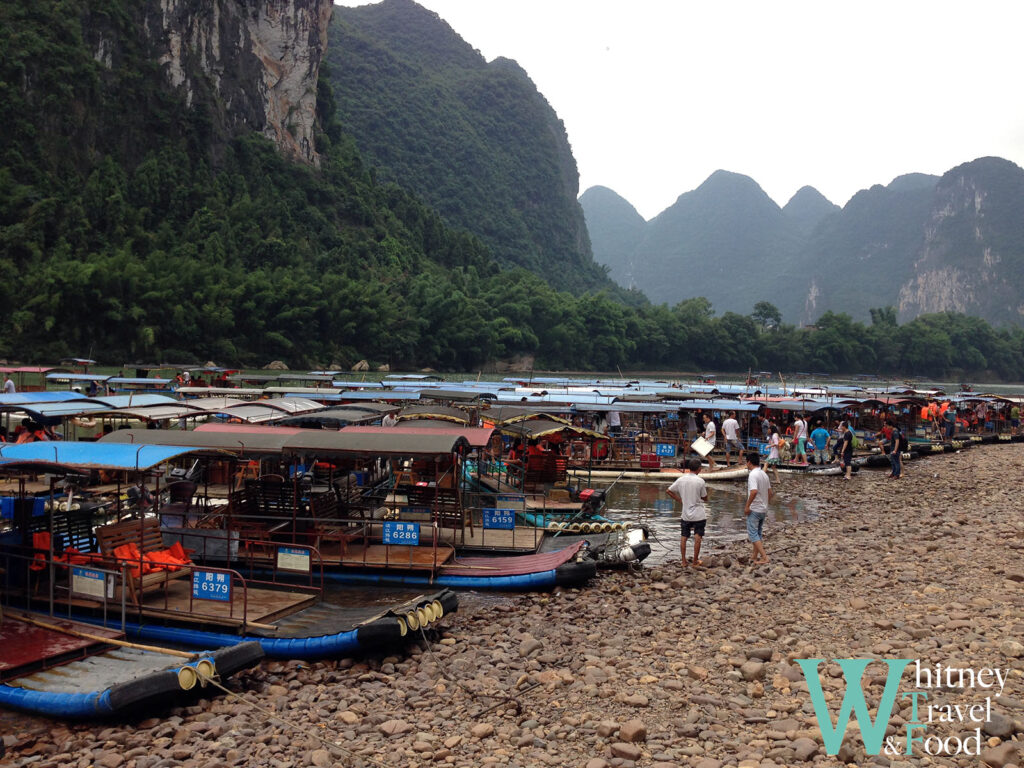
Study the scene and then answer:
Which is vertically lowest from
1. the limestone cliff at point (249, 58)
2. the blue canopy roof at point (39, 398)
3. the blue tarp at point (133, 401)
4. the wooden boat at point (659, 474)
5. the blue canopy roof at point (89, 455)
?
the wooden boat at point (659, 474)

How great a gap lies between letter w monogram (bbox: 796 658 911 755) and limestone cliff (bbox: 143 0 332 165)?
98.1 m

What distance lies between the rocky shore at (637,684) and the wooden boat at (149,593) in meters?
0.39

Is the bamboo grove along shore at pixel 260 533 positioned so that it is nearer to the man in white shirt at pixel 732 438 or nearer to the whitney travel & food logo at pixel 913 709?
the whitney travel & food logo at pixel 913 709

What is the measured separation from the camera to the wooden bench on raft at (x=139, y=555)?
928 centimetres

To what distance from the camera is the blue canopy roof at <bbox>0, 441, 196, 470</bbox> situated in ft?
29.9

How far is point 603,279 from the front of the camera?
604ft

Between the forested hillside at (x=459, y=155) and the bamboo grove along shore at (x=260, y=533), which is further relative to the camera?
the forested hillside at (x=459, y=155)

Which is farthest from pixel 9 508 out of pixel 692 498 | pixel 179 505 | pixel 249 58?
→ pixel 249 58

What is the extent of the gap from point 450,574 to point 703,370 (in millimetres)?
102275

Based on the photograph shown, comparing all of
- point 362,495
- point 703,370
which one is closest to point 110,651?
point 362,495

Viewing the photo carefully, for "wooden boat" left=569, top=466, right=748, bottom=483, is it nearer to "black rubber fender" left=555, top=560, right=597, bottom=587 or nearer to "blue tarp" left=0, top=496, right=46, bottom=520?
"black rubber fender" left=555, top=560, right=597, bottom=587

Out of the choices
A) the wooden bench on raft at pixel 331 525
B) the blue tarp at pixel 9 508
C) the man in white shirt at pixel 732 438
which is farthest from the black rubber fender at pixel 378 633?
the man in white shirt at pixel 732 438

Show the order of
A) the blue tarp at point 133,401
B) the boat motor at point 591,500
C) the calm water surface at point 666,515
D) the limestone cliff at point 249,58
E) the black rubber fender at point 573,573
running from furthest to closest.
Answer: the limestone cliff at point 249,58 → the blue tarp at point 133,401 → the boat motor at point 591,500 → the black rubber fender at point 573,573 → the calm water surface at point 666,515

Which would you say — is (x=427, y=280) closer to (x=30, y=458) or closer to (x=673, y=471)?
(x=673, y=471)
